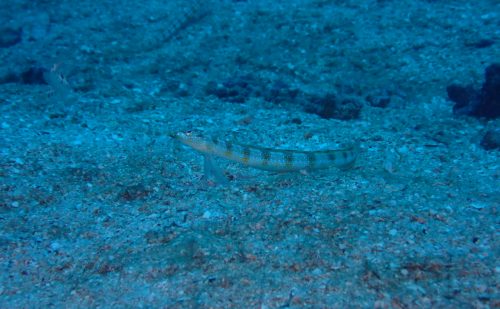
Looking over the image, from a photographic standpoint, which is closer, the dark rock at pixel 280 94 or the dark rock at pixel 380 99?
the dark rock at pixel 380 99

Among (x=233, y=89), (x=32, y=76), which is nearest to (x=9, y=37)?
(x=32, y=76)

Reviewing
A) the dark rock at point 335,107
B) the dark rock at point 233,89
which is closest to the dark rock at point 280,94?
the dark rock at point 233,89

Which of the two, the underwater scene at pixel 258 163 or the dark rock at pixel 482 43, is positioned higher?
the dark rock at pixel 482 43

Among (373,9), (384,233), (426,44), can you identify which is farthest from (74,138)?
(373,9)

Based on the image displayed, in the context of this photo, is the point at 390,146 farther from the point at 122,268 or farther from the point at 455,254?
the point at 122,268

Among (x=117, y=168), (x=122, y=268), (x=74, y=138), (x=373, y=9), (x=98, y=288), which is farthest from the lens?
(x=373, y=9)

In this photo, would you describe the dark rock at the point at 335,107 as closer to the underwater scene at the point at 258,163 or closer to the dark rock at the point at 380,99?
the underwater scene at the point at 258,163

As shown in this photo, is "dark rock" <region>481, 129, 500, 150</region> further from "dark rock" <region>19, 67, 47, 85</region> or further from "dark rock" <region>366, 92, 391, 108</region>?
"dark rock" <region>19, 67, 47, 85</region>
